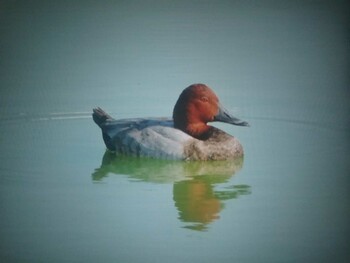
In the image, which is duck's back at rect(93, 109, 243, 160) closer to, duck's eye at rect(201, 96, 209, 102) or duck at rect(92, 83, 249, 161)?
duck at rect(92, 83, 249, 161)

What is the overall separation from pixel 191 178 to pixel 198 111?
44cm

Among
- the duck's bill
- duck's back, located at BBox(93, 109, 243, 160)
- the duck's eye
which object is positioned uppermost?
the duck's eye

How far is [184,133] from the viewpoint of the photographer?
12.0 feet

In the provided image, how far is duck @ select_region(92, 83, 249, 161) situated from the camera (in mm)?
3611

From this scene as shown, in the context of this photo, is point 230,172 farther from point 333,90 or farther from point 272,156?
point 333,90

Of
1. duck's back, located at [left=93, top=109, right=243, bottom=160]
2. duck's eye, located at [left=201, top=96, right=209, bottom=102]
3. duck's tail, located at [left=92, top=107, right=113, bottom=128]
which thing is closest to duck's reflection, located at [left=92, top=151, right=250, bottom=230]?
duck's back, located at [left=93, top=109, right=243, bottom=160]

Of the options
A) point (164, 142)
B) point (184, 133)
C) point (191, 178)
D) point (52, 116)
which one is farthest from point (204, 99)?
point (52, 116)

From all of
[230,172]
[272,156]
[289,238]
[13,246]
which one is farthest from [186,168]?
[13,246]

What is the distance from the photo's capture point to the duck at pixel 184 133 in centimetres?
361

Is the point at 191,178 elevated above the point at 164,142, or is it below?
below

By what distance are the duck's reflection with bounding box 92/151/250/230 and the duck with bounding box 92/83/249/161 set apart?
42mm

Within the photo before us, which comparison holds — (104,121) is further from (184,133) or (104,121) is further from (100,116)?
(184,133)

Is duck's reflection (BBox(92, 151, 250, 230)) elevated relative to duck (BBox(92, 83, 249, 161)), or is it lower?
lower

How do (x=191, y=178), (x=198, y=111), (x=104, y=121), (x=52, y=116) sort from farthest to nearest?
(x=52, y=116) → (x=104, y=121) → (x=198, y=111) → (x=191, y=178)
